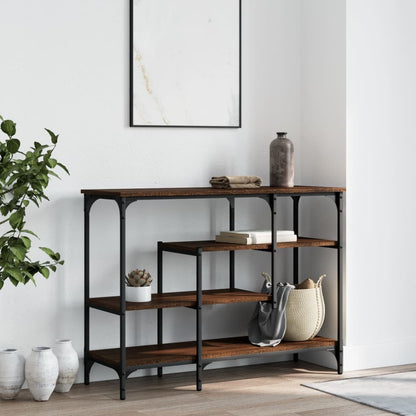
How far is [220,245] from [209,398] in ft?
2.52

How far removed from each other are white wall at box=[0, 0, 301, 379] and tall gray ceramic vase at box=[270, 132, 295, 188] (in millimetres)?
272

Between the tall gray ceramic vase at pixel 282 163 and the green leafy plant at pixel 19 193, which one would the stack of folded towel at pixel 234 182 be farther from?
the green leafy plant at pixel 19 193

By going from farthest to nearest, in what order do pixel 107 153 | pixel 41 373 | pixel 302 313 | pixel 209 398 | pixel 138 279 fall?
pixel 302 313 → pixel 107 153 → pixel 138 279 → pixel 209 398 → pixel 41 373

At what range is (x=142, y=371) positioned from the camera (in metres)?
4.67

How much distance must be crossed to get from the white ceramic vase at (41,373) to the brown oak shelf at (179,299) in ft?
1.20

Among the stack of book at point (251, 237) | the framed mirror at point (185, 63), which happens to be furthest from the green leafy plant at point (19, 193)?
the stack of book at point (251, 237)

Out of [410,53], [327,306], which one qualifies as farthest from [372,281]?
[410,53]

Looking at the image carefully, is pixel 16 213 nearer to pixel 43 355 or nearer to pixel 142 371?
pixel 43 355

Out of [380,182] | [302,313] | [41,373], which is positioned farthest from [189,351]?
[380,182]

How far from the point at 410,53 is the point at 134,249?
1.97 meters

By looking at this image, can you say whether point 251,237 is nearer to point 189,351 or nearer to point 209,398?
point 189,351

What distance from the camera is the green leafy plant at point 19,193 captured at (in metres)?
3.89

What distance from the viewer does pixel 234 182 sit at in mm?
4469

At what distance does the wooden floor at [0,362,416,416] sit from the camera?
3.94 meters
